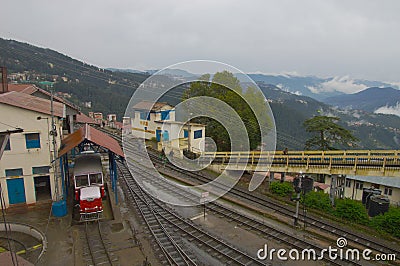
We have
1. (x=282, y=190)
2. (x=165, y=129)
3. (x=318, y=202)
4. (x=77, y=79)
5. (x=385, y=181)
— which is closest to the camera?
(x=318, y=202)

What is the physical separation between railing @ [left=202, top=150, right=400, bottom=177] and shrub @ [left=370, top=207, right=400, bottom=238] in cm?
228

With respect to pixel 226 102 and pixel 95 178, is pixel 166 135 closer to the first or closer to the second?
pixel 226 102

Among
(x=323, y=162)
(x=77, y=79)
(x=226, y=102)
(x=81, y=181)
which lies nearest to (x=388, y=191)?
(x=323, y=162)

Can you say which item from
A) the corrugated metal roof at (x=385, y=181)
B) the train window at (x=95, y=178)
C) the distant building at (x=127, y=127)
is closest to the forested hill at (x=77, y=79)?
the distant building at (x=127, y=127)

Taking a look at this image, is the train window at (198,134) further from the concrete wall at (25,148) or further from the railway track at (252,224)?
the concrete wall at (25,148)

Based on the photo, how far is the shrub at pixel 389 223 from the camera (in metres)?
11.3

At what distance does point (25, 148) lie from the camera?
41.8 feet

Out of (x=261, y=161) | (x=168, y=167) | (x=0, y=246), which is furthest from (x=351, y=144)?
(x=0, y=246)

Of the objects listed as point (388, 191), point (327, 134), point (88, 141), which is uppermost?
point (88, 141)

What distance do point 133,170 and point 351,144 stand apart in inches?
697

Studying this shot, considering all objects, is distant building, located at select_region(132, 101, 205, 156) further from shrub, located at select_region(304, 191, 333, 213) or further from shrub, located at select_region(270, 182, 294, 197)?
shrub, located at select_region(304, 191, 333, 213)

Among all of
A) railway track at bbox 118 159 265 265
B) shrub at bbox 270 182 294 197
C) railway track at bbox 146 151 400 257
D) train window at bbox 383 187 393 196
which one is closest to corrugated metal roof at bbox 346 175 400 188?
train window at bbox 383 187 393 196

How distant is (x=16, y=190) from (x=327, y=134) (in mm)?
22267

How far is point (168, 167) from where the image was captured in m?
20.6
